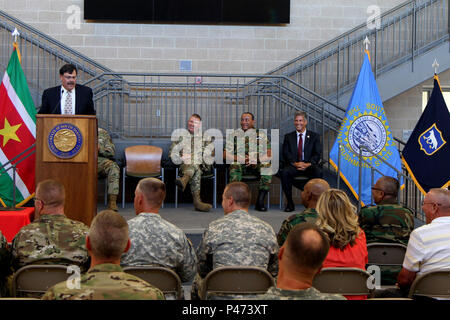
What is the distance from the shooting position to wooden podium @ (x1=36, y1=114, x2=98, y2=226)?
4.57 meters

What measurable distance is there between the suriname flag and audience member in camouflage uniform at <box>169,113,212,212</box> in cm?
174

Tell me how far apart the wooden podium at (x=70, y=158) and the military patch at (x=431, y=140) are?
3.91 m

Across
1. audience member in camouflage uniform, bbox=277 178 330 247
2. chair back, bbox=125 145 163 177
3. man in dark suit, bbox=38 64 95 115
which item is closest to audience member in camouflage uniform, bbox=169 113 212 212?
chair back, bbox=125 145 163 177

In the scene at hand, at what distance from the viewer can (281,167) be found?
7527 mm

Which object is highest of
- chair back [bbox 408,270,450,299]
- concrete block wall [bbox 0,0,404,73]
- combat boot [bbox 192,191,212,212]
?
concrete block wall [bbox 0,0,404,73]

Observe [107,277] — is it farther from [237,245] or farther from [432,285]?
[432,285]

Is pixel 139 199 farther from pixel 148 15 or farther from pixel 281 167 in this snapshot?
pixel 148 15

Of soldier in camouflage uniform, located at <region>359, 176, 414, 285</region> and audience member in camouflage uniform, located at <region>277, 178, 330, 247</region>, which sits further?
soldier in camouflage uniform, located at <region>359, 176, 414, 285</region>

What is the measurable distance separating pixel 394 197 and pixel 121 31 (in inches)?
248

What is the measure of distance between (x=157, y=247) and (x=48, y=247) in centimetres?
54

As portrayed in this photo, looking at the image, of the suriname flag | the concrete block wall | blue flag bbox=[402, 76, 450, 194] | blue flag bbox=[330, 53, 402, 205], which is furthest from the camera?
the concrete block wall

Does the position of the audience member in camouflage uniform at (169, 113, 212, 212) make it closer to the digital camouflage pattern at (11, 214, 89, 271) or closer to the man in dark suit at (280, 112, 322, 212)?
the man in dark suit at (280, 112, 322, 212)

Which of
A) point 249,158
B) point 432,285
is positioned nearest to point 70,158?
point 432,285

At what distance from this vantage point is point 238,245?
297 centimetres
